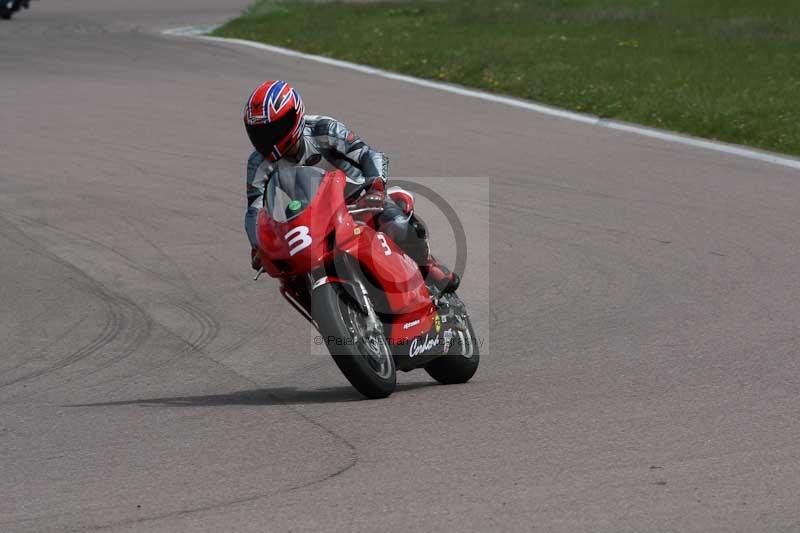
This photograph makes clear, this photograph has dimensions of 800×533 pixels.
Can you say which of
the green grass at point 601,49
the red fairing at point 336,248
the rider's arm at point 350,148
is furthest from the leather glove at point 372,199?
the green grass at point 601,49

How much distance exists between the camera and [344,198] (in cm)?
699

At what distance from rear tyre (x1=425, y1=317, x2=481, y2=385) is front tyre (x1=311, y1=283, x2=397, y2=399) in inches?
22.2

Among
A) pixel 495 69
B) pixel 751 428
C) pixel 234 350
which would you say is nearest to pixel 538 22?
pixel 495 69

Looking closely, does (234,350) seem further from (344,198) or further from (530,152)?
(530,152)

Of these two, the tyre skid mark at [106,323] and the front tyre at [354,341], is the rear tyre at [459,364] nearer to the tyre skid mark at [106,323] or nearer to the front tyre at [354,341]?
the front tyre at [354,341]

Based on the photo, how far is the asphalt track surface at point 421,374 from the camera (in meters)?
5.39

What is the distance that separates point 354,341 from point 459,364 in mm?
1085

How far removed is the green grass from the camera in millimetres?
17234

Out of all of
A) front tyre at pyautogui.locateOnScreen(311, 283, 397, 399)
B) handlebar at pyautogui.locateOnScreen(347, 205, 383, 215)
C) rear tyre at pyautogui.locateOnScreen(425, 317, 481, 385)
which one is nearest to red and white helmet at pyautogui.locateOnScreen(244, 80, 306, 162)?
handlebar at pyautogui.locateOnScreen(347, 205, 383, 215)

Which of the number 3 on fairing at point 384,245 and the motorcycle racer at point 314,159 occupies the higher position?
the motorcycle racer at point 314,159

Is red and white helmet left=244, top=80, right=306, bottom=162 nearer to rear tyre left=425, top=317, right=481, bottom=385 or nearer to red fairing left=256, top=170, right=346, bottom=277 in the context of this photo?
red fairing left=256, top=170, right=346, bottom=277

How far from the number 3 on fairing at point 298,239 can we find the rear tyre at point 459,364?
120cm

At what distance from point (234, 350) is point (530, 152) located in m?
7.19

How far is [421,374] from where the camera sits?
8367 mm
